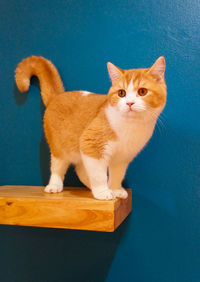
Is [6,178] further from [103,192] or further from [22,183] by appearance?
[103,192]

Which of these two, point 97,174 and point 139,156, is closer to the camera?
point 97,174

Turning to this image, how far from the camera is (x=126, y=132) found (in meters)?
0.95

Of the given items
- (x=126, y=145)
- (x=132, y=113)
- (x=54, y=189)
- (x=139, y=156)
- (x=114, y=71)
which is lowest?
(x=54, y=189)

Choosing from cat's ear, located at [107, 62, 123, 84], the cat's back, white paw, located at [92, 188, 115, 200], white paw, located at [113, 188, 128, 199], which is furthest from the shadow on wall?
cat's ear, located at [107, 62, 123, 84]

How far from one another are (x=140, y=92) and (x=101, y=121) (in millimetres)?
186

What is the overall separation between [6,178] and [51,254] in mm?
453

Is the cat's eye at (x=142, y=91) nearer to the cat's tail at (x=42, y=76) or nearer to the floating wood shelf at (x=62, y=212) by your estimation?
the floating wood shelf at (x=62, y=212)

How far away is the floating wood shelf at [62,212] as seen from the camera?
85cm

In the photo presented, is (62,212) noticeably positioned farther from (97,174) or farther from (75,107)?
(75,107)

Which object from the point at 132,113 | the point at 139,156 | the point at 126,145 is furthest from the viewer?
the point at 139,156

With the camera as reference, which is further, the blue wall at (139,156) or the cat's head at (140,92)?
the blue wall at (139,156)

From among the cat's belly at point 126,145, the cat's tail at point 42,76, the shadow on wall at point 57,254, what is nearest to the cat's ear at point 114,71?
the cat's belly at point 126,145

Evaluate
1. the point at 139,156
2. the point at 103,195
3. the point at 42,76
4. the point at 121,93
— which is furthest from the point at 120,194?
the point at 42,76

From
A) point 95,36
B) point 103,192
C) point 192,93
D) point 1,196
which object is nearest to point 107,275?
point 103,192
